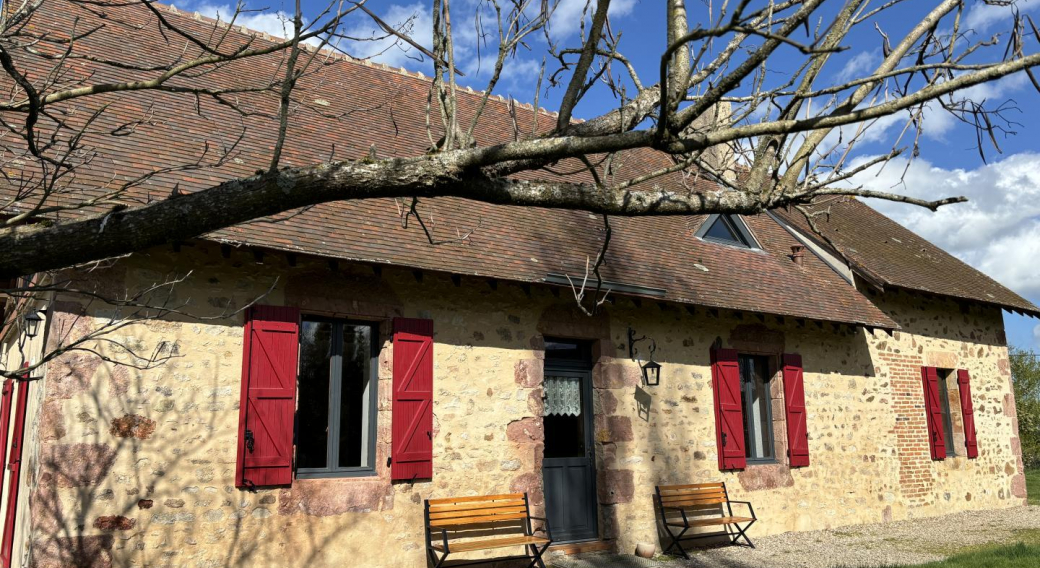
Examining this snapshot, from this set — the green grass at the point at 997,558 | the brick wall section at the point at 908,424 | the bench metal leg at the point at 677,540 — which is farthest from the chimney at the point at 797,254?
the bench metal leg at the point at 677,540

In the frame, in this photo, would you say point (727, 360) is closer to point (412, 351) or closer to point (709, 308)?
point (709, 308)

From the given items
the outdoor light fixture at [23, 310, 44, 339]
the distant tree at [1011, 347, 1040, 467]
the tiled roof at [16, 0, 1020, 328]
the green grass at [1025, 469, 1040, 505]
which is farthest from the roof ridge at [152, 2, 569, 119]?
the distant tree at [1011, 347, 1040, 467]

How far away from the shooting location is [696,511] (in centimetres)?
879

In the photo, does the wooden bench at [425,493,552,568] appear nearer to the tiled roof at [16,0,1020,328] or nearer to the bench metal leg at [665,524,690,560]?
the bench metal leg at [665,524,690,560]

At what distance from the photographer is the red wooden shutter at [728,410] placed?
29.9ft

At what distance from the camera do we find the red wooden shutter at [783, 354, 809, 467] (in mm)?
9742

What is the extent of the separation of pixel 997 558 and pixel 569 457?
400cm

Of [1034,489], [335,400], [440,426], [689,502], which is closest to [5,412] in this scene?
[335,400]

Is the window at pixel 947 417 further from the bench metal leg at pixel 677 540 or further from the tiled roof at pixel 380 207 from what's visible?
the bench metal leg at pixel 677 540

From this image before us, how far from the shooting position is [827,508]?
9992 millimetres

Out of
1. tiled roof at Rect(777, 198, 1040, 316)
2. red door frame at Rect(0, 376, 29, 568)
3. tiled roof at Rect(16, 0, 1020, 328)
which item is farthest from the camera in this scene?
tiled roof at Rect(777, 198, 1040, 316)

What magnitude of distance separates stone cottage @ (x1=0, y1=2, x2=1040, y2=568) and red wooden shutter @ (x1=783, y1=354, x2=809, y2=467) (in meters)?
0.03

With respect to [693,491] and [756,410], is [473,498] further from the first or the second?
[756,410]

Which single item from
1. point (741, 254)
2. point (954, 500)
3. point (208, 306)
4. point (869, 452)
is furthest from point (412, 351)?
point (954, 500)
